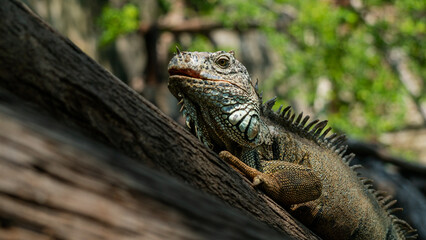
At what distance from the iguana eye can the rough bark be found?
1.10 metres

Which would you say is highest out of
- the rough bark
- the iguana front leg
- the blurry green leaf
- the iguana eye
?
the blurry green leaf

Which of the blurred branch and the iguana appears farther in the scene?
the blurred branch

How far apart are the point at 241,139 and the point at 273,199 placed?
0.58 meters

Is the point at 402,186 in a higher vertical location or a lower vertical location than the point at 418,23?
lower

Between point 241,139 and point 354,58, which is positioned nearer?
point 241,139

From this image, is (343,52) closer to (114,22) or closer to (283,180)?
(114,22)

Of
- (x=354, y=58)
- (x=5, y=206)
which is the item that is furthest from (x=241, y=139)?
(x=354, y=58)

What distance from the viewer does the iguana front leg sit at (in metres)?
3.48

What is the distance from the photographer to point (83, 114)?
2.47m

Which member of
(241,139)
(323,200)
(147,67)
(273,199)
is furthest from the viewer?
(147,67)

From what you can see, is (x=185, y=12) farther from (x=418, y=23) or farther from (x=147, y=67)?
(x=418, y=23)

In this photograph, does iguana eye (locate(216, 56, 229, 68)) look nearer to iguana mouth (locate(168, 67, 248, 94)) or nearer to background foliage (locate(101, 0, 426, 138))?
iguana mouth (locate(168, 67, 248, 94))

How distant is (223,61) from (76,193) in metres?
2.30

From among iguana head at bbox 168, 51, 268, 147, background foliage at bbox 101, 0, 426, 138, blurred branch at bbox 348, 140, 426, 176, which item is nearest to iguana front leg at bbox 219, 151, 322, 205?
iguana head at bbox 168, 51, 268, 147
